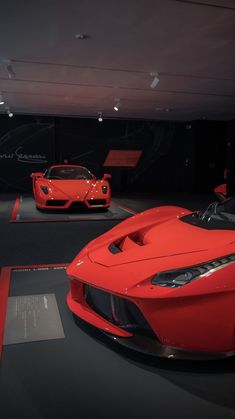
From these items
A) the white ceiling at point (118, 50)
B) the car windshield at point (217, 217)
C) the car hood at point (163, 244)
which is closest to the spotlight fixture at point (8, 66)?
the white ceiling at point (118, 50)

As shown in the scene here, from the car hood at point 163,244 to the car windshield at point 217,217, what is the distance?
0.23ft

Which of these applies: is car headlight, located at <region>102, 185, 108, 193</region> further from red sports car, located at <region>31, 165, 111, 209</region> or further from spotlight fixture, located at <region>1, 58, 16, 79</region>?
spotlight fixture, located at <region>1, 58, 16, 79</region>

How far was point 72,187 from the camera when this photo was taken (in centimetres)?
705

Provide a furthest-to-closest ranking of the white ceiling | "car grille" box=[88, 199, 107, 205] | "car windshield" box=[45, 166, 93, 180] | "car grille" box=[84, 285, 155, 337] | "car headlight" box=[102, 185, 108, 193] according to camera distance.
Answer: "car windshield" box=[45, 166, 93, 180], "car headlight" box=[102, 185, 108, 193], "car grille" box=[88, 199, 107, 205], the white ceiling, "car grille" box=[84, 285, 155, 337]

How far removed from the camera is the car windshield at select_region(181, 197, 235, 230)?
7.53ft

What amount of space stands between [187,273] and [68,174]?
6.25 metres

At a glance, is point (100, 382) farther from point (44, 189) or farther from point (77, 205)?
point (44, 189)

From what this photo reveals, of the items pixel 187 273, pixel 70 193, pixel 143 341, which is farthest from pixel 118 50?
pixel 143 341

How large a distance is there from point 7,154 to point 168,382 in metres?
10.8

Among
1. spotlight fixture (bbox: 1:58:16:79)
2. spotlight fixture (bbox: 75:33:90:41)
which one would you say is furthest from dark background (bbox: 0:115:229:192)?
spotlight fixture (bbox: 75:33:90:41)

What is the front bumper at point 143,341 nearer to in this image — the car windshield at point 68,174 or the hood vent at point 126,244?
the hood vent at point 126,244

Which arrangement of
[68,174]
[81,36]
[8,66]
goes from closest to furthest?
[81,36] < [8,66] < [68,174]

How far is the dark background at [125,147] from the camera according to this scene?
1170cm

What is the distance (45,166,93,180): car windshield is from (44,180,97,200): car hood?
0.41m
